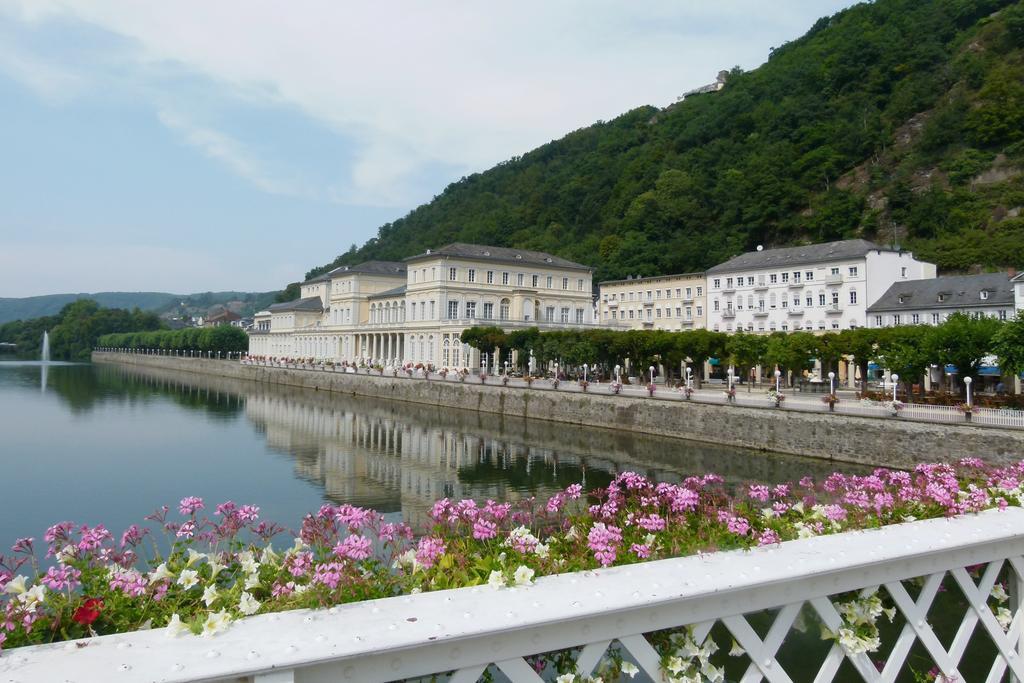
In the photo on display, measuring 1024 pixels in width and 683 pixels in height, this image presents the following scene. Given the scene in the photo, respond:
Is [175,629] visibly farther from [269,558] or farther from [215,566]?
[269,558]

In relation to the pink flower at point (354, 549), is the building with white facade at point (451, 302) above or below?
above

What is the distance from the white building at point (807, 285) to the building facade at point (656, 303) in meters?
2.17

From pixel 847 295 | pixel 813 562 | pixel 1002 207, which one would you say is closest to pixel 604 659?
pixel 813 562

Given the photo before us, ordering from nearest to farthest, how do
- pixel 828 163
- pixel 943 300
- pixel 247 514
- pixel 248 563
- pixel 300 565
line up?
1. pixel 300 565
2. pixel 248 563
3. pixel 247 514
4. pixel 943 300
5. pixel 828 163

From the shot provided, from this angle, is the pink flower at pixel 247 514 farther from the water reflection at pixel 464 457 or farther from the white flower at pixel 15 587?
the water reflection at pixel 464 457

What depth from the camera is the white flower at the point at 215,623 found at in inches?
112

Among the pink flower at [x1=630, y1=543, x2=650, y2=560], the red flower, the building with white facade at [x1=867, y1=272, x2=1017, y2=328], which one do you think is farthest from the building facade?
the red flower

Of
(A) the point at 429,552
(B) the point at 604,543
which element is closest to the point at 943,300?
(B) the point at 604,543

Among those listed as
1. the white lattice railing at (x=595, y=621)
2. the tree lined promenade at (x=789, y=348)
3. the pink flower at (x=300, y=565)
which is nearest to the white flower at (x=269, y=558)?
the pink flower at (x=300, y=565)

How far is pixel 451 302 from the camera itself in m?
67.7

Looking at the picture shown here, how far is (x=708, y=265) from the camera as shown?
81875 mm

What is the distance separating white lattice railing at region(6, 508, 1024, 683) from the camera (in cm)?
260

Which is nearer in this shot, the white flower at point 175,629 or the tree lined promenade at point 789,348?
the white flower at point 175,629

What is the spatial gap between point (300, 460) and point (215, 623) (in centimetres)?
2934
